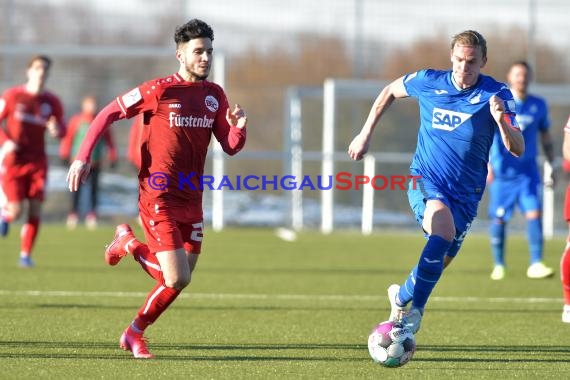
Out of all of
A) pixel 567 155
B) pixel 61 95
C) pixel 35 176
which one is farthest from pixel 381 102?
pixel 61 95

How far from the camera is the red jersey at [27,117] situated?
43.1ft

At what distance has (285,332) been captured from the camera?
831cm

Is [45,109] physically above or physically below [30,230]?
above

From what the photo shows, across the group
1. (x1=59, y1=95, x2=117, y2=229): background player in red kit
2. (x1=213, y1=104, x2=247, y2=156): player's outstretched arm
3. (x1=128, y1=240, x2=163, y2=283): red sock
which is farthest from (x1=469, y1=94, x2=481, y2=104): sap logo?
(x1=59, y1=95, x2=117, y2=229): background player in red kit

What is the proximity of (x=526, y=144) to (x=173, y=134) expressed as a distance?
6.29 m

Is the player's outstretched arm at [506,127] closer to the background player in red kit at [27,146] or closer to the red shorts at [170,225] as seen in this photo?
the red shorts at [170,225]

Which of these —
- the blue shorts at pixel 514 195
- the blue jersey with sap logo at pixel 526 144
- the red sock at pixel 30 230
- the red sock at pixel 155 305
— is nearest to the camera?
the red sock at pixel 155 305

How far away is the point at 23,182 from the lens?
13.0 metres

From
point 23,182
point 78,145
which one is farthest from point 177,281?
point 78,145

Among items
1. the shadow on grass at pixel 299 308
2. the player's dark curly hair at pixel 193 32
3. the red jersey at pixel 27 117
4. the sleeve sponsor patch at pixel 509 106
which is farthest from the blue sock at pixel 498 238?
the player's dark curly hair at pixel 193 32

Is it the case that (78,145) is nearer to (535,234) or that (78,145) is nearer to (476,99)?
(535,234)

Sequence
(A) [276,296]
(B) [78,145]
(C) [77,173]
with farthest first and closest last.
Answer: (B) [78,145] < (A) [276,296] < (C) [77,173]

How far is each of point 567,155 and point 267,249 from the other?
9.11 meters

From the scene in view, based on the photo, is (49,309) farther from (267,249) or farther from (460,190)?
(267,249)
